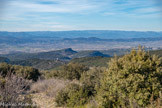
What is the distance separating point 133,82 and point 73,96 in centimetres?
334

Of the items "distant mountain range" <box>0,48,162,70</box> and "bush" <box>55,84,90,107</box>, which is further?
"distant mountain range" <box>0,48,162,70</box>

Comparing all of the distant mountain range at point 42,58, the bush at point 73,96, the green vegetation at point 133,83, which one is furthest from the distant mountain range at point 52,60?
the green vegetation at point 133,83

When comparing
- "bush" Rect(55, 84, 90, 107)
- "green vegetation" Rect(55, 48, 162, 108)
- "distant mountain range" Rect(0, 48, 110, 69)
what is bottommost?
"distant mountain range" Rect(0, 48, 110, 69)

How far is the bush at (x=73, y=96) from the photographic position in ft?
30.7

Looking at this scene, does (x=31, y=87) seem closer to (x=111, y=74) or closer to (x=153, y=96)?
(x=111, y=74)

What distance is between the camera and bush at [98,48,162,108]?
23.0 feet

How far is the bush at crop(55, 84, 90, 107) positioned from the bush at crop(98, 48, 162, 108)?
165 centimetres

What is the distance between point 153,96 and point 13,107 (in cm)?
450

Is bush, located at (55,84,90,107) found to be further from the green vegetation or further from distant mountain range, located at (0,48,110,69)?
distant mountain range, located at (0,48,110,69)

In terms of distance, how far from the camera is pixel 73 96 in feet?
31.3

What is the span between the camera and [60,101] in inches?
391

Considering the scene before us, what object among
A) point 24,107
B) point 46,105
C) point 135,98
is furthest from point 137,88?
point 46,105

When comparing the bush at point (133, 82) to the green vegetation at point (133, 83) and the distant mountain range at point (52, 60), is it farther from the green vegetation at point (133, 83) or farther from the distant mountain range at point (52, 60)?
the distant mountain range at point (52, 60)

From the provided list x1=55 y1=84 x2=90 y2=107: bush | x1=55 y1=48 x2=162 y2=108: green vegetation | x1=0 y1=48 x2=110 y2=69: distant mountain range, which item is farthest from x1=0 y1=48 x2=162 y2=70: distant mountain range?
x1=55 y1=48 x2=162 y2=108: green vegetation
